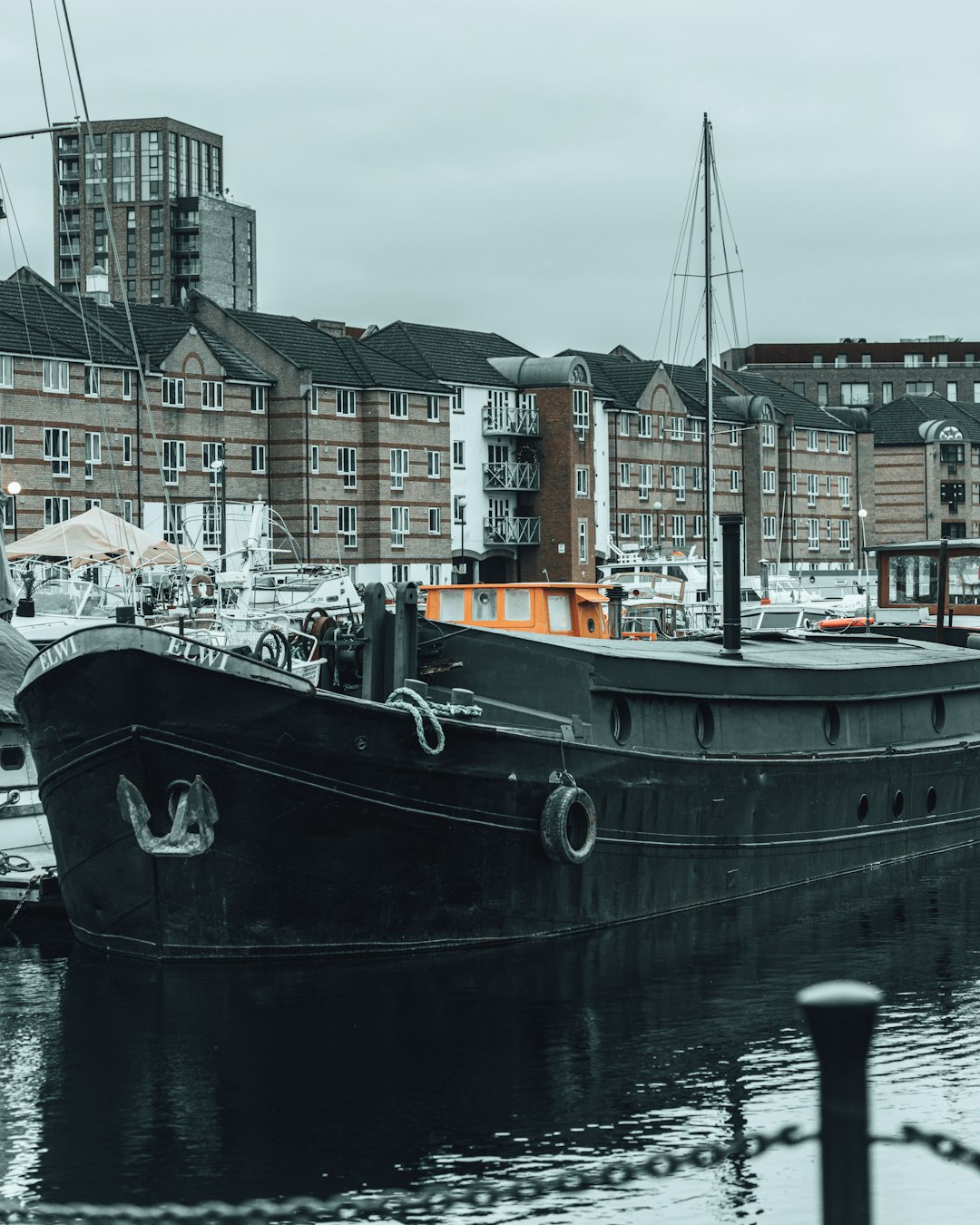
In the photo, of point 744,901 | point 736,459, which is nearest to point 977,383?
point 736,459

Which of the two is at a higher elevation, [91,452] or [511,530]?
[91,452]

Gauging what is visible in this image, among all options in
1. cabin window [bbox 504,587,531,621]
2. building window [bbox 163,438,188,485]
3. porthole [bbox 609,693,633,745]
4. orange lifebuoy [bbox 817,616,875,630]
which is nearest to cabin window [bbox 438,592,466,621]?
cabin window [bbox 504,587,531,621]

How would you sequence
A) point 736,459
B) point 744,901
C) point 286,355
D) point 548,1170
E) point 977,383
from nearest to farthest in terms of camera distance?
point 548,1170
point 744,901
point 286,355
point 736,459
point 977,383

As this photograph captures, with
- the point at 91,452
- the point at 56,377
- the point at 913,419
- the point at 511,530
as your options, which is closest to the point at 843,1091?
the point at 56,377

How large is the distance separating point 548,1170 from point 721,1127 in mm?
1556

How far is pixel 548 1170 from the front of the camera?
32.8ft

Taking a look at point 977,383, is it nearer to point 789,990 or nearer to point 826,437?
point 826,437

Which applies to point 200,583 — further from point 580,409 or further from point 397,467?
point 580,409

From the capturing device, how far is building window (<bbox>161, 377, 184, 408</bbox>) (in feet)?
242

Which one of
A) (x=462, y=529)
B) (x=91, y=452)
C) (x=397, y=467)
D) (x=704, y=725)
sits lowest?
(x=704, y=725)

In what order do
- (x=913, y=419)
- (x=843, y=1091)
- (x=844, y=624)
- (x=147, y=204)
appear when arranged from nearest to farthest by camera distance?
(x=843, y=1091)
(x=844, y=624)
(x=913, y=419)
(x=147, y=204)

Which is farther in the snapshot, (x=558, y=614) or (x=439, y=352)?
(x=439, y=352)

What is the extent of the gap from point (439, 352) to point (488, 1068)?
7725 centimetres

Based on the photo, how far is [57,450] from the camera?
230 feet
